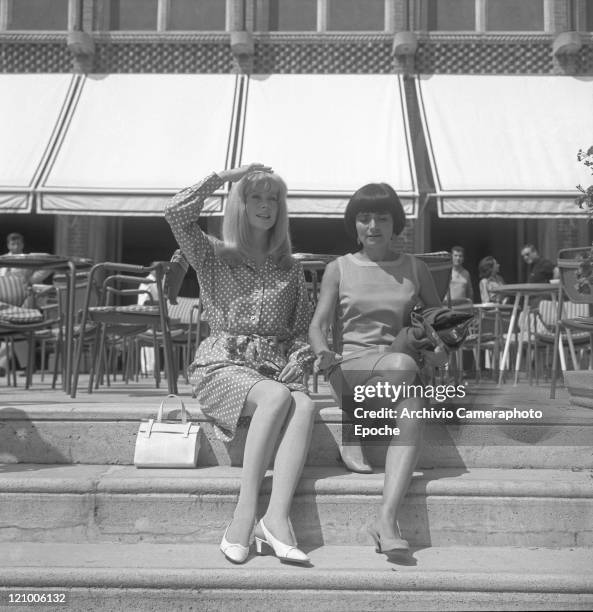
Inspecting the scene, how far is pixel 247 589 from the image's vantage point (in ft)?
7.57

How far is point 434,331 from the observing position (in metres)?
2.77

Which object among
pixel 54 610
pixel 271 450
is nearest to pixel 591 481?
pixel 271 450

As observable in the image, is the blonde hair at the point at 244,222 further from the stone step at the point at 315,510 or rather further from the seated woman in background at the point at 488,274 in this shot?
the seated woman in background at the point at 488,274

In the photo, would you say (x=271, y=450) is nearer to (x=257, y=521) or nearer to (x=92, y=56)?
(x=257, y=521)

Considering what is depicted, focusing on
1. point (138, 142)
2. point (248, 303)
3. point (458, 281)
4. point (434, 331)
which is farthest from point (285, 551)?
point (138, 142)

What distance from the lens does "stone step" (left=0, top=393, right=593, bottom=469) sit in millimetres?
3045

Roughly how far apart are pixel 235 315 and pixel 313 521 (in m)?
0.88

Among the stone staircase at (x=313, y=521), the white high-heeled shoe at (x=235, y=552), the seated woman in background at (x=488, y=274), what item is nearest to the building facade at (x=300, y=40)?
the seated woman in background at (x=488, y=274)

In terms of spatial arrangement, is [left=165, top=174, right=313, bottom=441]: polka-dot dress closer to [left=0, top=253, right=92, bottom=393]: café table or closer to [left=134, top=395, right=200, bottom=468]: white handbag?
[left=134, top=395, right=200, bottom=468]: white handbag

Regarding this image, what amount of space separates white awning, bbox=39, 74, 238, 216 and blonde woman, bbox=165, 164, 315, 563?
366 cm

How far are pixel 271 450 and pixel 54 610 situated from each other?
857 millimetres

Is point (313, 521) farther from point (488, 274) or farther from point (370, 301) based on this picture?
point (488, 274)

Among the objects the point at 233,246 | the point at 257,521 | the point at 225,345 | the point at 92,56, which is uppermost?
the point at 92,56

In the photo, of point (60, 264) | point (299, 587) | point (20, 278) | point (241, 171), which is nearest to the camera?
point (299, 587)
